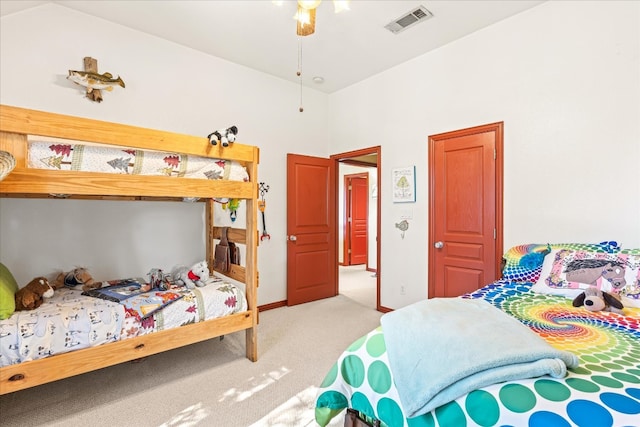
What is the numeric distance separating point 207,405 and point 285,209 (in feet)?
8.19

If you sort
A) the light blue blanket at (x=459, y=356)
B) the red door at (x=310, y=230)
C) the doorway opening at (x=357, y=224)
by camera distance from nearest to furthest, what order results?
the light blue blanket at (x=459, y=356)
the red door at (x=310, y=230)
the doorway opening at (x=357, y=224)

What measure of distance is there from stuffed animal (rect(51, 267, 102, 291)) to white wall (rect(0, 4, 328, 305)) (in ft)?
0.48

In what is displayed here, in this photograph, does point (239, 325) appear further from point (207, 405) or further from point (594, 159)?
point (594, 159)

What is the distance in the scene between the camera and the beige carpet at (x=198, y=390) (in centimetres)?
187

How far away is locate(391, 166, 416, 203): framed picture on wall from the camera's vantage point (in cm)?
351

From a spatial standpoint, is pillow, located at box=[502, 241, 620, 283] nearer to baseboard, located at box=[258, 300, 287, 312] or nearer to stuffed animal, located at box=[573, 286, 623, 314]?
stuffed animal, located at box=[573, 286, 623, 314]

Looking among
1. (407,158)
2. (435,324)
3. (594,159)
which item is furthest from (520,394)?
(407,158)

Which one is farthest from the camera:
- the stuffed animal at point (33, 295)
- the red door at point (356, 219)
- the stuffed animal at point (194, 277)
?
the red door at point (356, 219)

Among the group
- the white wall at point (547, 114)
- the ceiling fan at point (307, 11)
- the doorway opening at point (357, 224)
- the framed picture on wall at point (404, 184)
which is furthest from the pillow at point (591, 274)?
the doorway opening at point (357, 224)

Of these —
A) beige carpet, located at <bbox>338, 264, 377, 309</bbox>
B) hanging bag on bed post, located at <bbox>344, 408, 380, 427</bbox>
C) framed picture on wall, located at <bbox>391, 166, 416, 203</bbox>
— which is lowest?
beige carpet, located at <bbox>338, 264, 377, 309</bbox>

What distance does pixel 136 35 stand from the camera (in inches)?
118

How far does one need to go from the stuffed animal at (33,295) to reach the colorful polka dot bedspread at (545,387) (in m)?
1.98

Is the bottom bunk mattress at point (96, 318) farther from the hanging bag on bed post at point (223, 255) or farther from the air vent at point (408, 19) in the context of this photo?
the air vent at point (408, 19)

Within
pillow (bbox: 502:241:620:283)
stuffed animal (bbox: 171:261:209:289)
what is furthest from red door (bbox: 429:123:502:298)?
stuffed animal (bbox: 171:261:209:289)
